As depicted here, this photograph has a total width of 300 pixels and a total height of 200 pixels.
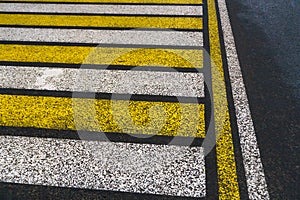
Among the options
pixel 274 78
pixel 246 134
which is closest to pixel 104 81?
pixel 246 134

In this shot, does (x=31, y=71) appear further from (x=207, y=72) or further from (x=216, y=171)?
(x=216, y=171)

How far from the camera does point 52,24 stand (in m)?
5.83

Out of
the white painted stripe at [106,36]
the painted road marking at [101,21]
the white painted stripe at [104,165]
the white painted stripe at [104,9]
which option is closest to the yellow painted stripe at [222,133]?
the white painted stripe at [104,165]

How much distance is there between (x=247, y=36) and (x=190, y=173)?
2.95 metres

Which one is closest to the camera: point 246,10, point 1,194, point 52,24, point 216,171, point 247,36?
point 1,194

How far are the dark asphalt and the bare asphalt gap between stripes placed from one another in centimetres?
11

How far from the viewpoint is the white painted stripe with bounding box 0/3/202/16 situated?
6.29 m

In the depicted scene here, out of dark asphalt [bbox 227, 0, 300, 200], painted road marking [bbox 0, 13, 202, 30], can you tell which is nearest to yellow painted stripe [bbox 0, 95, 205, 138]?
dark asphalt [bbox 227, 0, 300, 200]

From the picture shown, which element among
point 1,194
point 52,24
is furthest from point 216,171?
point 52,24

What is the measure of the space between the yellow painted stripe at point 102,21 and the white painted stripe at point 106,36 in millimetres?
248

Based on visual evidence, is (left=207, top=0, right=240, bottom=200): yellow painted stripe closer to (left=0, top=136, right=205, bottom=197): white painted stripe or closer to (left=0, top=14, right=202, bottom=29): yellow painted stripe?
(left=0, top=136, right=205, bottom=197): white painted stripe

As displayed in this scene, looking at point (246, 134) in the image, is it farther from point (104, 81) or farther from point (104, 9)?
point (104, 9)

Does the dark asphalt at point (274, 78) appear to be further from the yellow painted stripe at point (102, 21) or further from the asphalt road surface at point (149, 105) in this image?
the yellow painted stripe at point (102, 21)

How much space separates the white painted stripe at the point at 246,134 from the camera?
2.86 meters
